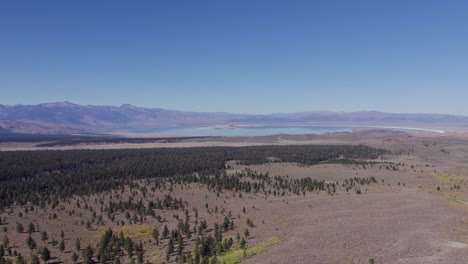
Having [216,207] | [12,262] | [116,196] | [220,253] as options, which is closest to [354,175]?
[216,207]

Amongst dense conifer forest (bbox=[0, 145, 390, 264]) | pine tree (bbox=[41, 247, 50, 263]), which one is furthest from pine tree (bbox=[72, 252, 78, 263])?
pine tree (bbox=[41, 247, 50, 263])

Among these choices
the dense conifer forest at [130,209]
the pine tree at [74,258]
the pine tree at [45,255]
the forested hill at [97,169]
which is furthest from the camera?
the forested hill at [97,169]

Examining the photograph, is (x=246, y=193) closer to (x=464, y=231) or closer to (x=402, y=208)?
(x=402, y=208)

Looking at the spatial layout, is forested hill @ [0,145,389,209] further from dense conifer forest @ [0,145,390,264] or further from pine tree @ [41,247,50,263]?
pine tree @ [41,247,50,263]

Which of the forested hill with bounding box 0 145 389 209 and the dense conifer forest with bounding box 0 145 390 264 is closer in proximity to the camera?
the dense conifer forest with bounding box 0 145 390 264

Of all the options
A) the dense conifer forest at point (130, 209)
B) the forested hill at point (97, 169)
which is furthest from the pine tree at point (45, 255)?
the forested hill at point (97, 169)

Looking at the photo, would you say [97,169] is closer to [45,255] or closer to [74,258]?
[45,255]

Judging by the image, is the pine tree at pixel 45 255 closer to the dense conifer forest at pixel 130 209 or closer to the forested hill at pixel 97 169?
the dense conifer forest at pixel 130 209

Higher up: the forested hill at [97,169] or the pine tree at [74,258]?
the forested hill at [97,169]

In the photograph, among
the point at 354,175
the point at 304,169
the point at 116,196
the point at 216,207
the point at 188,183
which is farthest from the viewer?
the point at 304,169

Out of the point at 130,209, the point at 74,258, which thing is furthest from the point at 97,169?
the point at 74,258

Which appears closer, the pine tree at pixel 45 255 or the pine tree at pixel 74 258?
the pine tree at pixel 45 255
